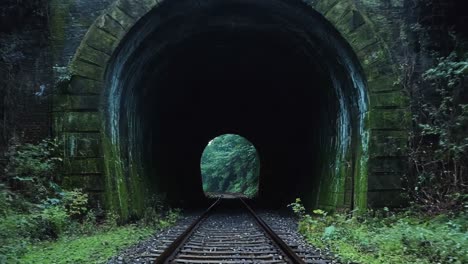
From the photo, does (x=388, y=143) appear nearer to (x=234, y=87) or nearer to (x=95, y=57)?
(x=95, y=57)

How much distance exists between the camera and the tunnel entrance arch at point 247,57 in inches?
337

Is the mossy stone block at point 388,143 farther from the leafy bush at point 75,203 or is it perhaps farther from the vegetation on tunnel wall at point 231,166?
the vegetation on tunnel wall at point 231,166

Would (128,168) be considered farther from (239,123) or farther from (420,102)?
(239,123)

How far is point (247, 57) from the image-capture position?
1316 cm

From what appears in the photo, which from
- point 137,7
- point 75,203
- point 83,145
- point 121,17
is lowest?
point 75,203

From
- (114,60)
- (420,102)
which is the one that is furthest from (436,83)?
(114,60)

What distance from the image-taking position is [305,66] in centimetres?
1185

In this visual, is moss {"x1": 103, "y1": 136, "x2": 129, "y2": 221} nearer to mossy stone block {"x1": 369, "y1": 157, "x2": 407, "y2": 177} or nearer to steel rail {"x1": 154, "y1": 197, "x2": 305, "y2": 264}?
steel rail {"x1": 154, "y1": 197, "x2": 305, "y2": 264}

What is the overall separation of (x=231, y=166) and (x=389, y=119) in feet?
109

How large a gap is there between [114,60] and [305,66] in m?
5.25

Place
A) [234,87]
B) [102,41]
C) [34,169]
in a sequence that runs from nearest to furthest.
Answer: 1. [34,169]
2. [102,41]
3. [234,87]

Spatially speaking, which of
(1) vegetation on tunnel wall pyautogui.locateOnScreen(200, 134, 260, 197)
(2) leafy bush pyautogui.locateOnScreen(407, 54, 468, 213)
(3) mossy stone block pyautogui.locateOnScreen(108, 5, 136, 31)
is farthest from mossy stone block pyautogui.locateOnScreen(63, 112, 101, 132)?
(1) vegetation on tunnel wall pyautogui.locateOnScreen(200, 134, 260, 197)

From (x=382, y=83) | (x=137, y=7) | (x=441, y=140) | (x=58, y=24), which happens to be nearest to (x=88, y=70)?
(x=58, y=24)

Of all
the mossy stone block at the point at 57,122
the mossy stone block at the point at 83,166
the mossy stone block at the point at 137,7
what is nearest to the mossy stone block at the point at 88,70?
the mossy stone block at the point at 57,122
